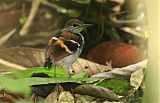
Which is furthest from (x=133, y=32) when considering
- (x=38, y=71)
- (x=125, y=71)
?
(x=38, y=71)

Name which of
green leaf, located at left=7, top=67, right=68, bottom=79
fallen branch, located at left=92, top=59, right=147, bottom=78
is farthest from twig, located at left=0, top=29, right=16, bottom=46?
fallen branch, located at left=92, top=59, right=147, bottom=78

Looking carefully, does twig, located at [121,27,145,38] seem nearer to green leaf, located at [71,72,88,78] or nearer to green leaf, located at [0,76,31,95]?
green leaf, located at [71,72,88,78]

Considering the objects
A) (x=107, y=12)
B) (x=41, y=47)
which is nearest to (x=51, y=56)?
(x=41, y=47)

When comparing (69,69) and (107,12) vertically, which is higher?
(107,12)

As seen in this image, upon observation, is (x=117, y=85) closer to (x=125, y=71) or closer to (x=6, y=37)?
(x=125, y=71)

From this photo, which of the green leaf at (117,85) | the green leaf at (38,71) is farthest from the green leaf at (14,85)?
the green leaf at (117,85)

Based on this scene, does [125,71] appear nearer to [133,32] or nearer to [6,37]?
[133,32]

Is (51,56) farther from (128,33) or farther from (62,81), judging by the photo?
(128,33)
